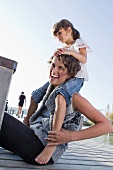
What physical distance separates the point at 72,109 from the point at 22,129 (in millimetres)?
406

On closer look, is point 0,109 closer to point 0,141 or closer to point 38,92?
point 0,141

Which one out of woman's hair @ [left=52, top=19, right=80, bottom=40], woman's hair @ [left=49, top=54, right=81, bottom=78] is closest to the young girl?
woman's hair @ [left=52, top=19, right=80, bottom=40]

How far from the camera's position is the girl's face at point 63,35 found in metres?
2.79

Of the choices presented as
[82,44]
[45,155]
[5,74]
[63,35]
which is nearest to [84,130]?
[45,155]

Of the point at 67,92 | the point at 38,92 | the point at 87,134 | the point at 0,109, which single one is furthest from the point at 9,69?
the point at 38,92

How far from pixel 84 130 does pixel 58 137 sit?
195 millimetres

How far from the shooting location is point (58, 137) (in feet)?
5.75

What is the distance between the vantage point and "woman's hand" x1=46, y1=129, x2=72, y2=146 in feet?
5.74

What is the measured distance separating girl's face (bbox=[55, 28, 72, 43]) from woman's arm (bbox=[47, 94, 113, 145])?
1.17 m

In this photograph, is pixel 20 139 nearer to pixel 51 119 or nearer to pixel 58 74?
pixel 51 119

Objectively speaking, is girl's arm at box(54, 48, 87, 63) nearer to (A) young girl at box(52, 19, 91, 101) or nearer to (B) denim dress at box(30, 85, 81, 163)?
(A) young girl at box(52, 19, 91, 101)

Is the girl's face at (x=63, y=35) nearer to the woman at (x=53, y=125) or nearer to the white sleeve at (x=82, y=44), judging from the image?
the white sleeve at (x=82, y=44)

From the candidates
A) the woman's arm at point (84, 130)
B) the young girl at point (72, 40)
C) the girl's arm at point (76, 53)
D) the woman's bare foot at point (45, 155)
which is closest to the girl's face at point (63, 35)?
the young girl at point (72, 40)

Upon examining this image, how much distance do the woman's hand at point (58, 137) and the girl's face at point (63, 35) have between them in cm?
135
